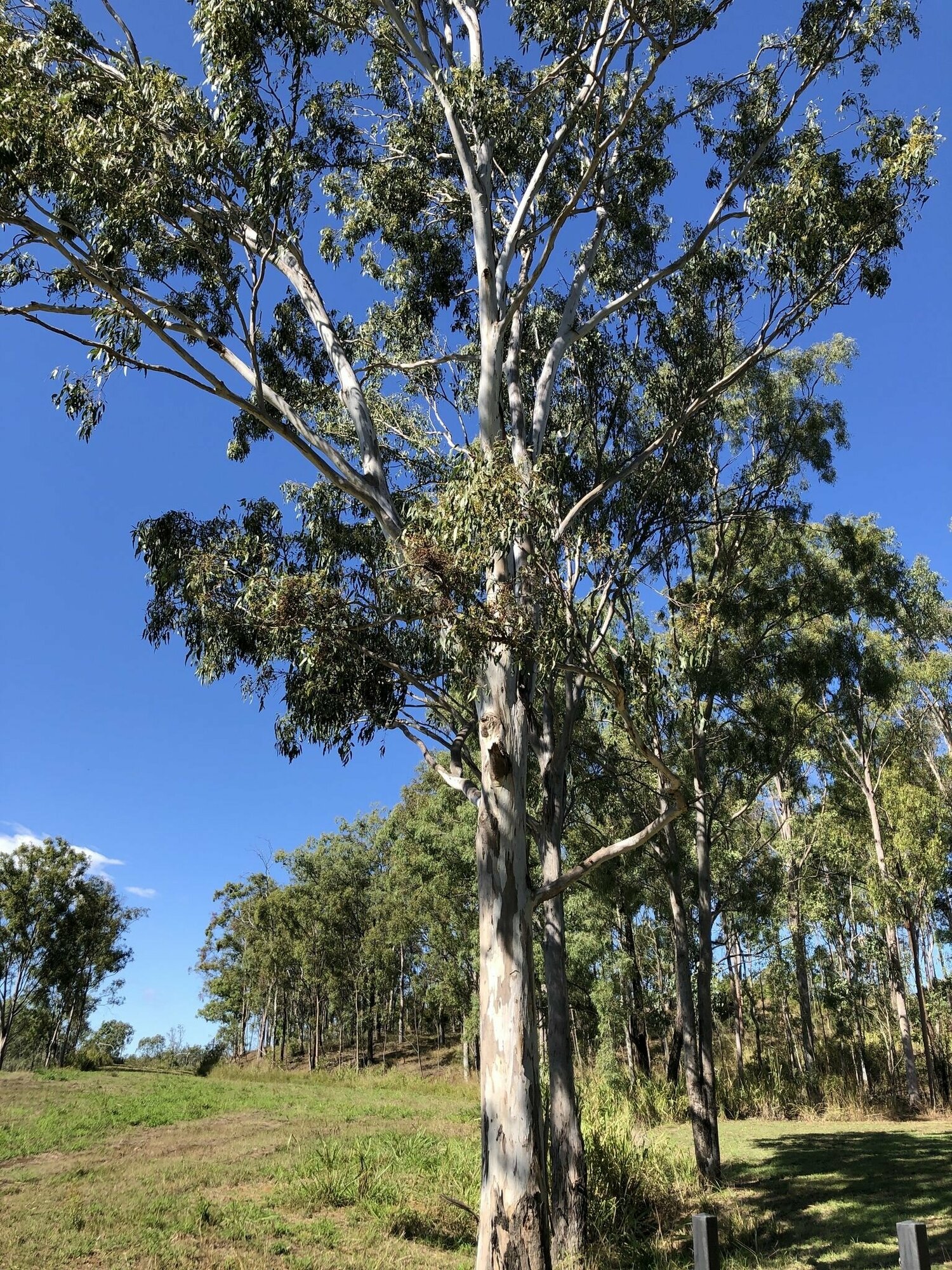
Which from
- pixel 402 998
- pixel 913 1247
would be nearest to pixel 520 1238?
pixel 913 1247

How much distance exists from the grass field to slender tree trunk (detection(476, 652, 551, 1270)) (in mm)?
2261

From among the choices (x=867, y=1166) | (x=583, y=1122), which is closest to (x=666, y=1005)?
(x=867, y=1166)

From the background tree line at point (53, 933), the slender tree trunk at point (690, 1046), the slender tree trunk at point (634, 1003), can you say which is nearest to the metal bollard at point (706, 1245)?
the slender tree trunk at point (690, 1046)

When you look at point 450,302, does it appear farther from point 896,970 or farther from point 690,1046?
point 896,970

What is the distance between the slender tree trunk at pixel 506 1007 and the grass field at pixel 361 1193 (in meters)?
2.26

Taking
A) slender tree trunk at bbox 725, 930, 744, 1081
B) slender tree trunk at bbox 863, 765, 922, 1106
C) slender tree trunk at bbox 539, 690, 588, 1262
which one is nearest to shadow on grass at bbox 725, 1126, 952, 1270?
slender tree trunk at bbox 539, 690, 588, 1262

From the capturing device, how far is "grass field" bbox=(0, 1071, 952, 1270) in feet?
23.6

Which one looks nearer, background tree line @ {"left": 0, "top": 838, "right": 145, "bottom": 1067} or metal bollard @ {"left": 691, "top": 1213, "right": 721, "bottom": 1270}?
metal bollard @ {"left": 691, "top": 1213, "right": 721, "bottom": 1270}

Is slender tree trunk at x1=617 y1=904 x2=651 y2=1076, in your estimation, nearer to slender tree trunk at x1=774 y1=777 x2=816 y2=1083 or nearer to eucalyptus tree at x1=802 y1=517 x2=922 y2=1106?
slender tree trunk at x1=774 y1=777 x2=816 y2=1083

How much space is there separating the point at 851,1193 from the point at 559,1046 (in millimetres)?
3885

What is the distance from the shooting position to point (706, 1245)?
8.59ft

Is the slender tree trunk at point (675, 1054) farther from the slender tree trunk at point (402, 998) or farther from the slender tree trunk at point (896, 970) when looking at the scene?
the slender tree trunk at point (402, 998)

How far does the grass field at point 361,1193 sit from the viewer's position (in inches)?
284

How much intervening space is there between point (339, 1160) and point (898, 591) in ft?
43.6
